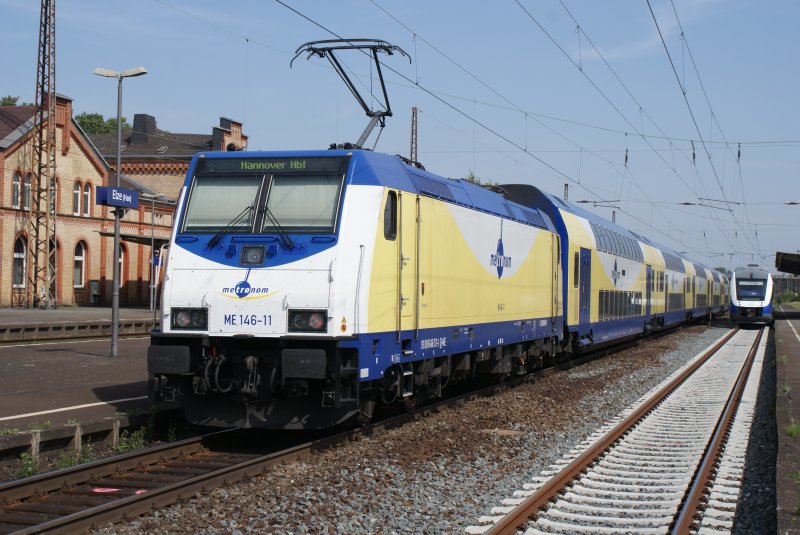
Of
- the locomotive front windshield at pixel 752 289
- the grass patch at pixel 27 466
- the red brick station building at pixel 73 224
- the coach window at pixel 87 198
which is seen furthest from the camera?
the locomotive front windshield at pixel 752 289

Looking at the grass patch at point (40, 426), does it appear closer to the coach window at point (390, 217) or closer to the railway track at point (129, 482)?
the railway track at point (129, 482)

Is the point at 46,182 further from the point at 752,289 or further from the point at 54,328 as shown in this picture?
the point at 752,289

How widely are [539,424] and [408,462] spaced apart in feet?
11.9

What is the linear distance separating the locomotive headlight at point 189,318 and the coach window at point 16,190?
111 feet

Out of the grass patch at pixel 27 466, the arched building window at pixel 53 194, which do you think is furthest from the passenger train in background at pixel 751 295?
the grass patch at pixel 27 466

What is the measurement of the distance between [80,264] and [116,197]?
2858 cm

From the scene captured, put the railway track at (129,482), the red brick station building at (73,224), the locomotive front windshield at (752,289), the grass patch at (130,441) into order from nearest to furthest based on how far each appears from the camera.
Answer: the railway track at (129,482)
the grass patch at (130,441)
the red brick station building at (73,224)
the locomotive front windshield at (752,289)

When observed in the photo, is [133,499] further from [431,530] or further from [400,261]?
[400,261]

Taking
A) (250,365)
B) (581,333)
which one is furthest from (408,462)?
(581,333)

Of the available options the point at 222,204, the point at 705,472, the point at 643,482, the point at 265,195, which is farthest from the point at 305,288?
the point at 705,472

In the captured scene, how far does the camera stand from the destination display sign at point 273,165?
10.3m

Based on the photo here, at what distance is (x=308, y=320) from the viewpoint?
966 cm

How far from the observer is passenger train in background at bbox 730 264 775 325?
1813 inches

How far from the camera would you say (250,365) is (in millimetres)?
9633
